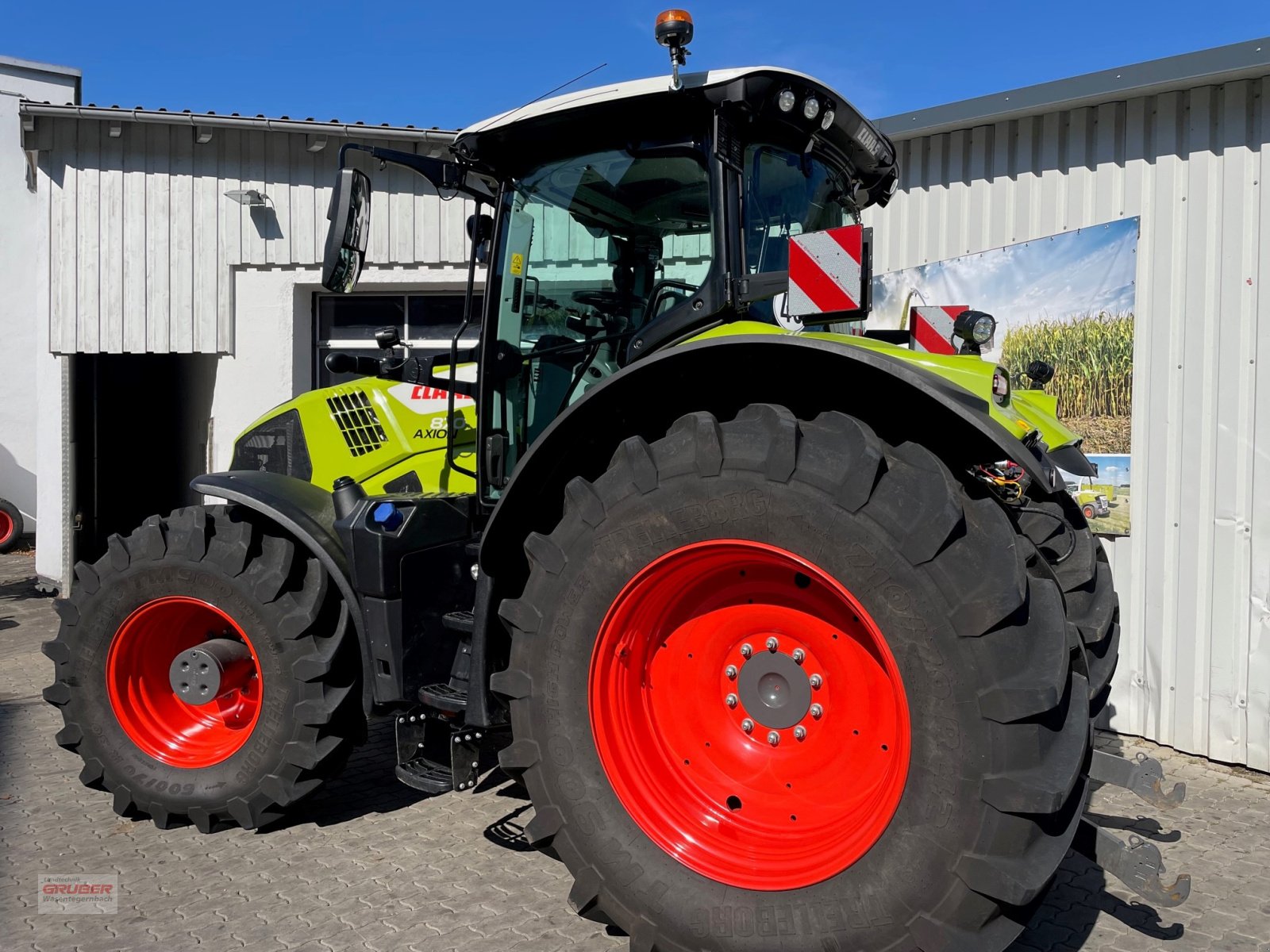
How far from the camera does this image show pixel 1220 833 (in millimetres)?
3943

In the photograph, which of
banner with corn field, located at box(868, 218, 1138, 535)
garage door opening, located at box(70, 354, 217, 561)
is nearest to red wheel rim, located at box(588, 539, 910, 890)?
banner with corn field, located at box(868, 218, 1138, 535)

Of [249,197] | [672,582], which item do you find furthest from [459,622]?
[249,197]

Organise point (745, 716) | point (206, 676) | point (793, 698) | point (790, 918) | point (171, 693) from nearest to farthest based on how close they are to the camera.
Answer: point (790, 918), point (793, 698), point (745, 716), point (206, 676), point (171, 693)

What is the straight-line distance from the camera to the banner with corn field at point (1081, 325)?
519 centimetres

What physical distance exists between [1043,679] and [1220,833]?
8.31 ft

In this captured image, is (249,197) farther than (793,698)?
Yes

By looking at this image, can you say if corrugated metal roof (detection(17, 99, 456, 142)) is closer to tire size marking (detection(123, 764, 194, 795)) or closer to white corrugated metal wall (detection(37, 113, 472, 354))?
white corrugated metal wall (detection(37, 113, 472, 354))

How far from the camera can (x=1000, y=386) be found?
3.07 meters

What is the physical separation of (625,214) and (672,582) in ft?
4.45

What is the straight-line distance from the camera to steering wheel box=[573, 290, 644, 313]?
11.3 feet

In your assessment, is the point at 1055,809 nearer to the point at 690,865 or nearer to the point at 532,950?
the point at 690,865

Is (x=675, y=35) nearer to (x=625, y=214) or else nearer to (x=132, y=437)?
(x=625, y=214)

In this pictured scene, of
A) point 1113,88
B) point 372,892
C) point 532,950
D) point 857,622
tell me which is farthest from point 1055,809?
point 1113,88

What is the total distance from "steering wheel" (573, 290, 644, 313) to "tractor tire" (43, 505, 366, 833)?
139cm
